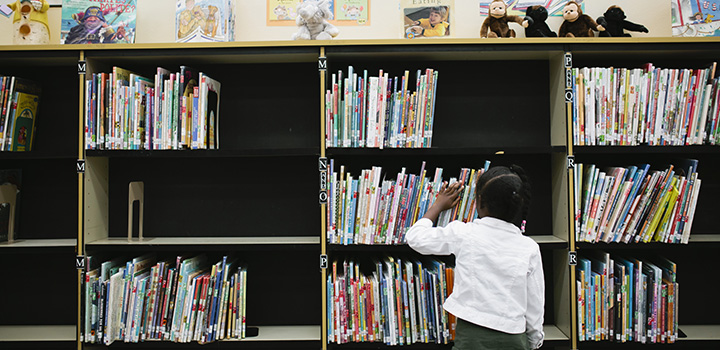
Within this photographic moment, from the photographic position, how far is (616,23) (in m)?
2.20

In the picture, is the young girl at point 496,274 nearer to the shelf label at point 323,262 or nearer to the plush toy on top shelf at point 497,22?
the shelf label at point 323,262

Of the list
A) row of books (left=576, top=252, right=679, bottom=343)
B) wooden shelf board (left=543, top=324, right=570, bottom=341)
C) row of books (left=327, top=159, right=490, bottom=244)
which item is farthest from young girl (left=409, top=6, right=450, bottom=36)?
wooden shelf board (left=543, top=324, right=570, bottom=341)

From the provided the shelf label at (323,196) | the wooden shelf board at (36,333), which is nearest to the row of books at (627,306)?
the shelf label at (323,196)

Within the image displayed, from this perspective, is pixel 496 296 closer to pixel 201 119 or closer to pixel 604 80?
pixel 604 80

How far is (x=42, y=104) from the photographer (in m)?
2.40

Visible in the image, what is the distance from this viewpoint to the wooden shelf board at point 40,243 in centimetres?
211

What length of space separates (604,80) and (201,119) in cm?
175

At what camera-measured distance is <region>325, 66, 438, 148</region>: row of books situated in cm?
203

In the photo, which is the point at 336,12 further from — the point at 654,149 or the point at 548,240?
the point at 654,149

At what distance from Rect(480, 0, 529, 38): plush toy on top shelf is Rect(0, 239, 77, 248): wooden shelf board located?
2119mm

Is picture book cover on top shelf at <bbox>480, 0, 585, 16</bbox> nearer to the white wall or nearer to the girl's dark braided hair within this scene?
the white wall

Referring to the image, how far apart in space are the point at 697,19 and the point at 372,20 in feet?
4.91

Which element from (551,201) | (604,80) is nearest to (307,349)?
(551,201)

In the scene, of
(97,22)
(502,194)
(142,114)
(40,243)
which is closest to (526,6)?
(502,194)
